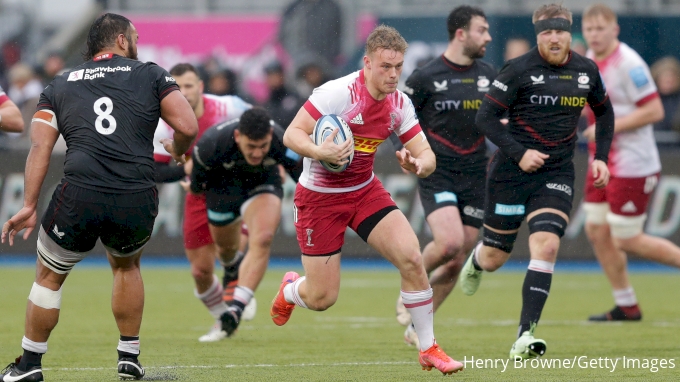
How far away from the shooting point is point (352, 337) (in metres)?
9.63

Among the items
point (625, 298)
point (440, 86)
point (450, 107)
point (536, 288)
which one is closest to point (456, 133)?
point (450, 107)

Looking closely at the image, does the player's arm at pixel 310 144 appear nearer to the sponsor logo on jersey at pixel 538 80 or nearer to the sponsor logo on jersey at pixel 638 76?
the sponsor logo on jersey at pixel 538 80

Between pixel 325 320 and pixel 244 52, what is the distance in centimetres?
1143

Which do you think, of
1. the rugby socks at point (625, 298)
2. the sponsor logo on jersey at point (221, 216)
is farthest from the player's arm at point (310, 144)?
the rugby socks at point (625, 298)

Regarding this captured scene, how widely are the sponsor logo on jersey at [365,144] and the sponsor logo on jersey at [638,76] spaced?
4.38 meters

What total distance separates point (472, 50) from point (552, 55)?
1.36 meters

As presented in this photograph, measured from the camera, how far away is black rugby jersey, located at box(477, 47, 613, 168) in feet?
27.5

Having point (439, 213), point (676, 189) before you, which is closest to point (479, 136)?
point (439, 213)

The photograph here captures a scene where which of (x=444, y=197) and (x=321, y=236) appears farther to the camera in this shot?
(x=444, y=197)

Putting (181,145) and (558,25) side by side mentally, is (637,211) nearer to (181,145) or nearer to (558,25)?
(558,25)

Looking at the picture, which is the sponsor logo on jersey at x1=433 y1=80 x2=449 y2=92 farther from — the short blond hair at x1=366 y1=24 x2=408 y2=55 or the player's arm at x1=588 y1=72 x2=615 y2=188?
the short blond hair at x1=366 y1=24 x2=408 y2=55

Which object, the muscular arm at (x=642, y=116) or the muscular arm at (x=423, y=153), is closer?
the muscular arm at (x=423, y=153)

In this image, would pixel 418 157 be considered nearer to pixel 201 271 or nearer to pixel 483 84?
pixel 483 84

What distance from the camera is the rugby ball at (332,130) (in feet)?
22.7
